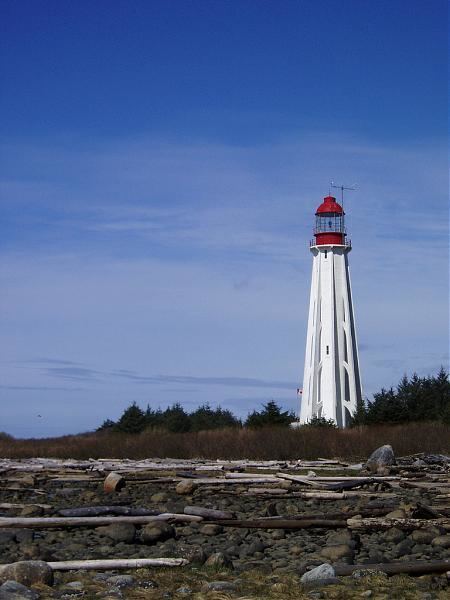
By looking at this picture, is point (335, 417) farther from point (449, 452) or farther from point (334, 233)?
point (449, 452)

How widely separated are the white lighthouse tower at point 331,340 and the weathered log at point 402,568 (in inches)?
1541

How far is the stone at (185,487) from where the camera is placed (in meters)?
22.7

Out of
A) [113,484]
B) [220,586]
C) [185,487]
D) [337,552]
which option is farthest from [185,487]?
[220,586]

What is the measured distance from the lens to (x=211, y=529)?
1520 cm

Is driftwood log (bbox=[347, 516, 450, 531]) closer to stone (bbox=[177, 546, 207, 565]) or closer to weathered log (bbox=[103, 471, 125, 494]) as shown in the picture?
stone (bbox=[177, 546, 207, 565])

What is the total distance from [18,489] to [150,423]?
26556 mm

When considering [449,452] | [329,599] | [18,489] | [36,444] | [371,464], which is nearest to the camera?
[329,599]

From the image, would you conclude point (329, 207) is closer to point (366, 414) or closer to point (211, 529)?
point (366, 414)

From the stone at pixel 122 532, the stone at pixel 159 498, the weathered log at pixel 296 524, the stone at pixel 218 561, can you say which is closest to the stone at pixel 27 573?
the stone at pixel 218 561

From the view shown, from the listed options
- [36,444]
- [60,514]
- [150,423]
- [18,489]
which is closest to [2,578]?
[60,514]

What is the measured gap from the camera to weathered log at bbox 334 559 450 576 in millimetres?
11297

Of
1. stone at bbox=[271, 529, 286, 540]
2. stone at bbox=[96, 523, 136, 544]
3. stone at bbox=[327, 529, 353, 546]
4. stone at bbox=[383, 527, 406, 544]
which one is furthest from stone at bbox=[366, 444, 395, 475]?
stone at bbox=[96, 523, 136, 544]

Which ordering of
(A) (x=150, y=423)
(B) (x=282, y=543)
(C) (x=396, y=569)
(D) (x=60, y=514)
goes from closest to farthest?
(C) (x=396, y=569) < (B) (x=282, y=543) < (D) (x=60, y=514) < (A) (x=150, y=423)

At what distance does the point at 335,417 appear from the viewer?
50.7m
